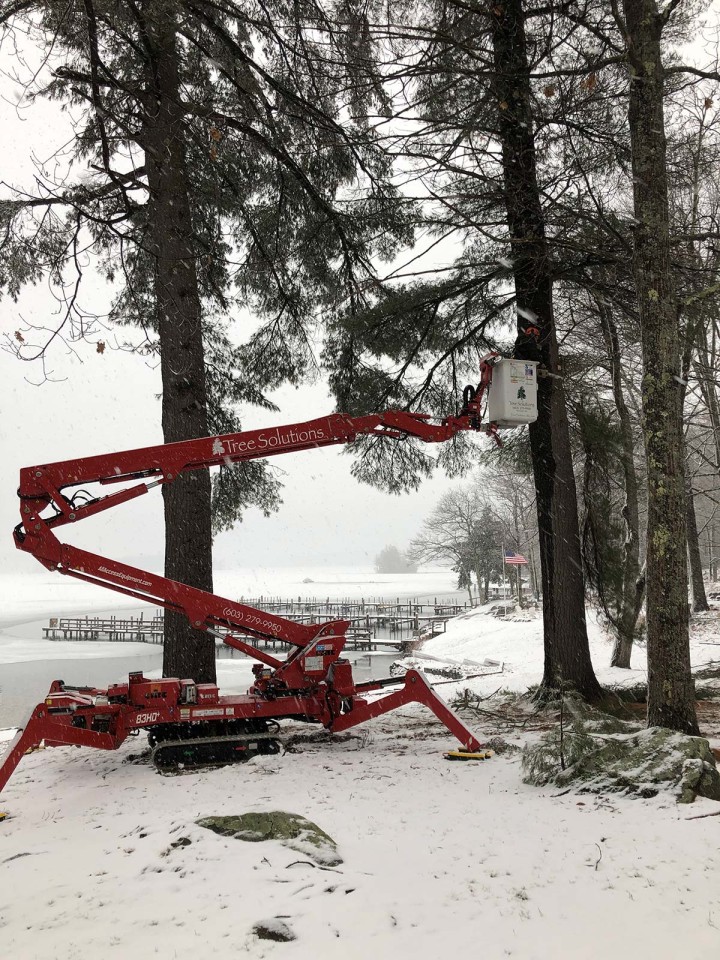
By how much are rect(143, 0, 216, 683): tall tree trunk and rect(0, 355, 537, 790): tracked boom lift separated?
140 centimetres

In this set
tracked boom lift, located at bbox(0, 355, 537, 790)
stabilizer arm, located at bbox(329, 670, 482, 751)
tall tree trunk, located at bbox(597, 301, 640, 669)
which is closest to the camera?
tracked boom lift, located at bbox(0, 355, 537, 790)

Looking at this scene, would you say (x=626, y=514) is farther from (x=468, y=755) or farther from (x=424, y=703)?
(x=468, y=755)

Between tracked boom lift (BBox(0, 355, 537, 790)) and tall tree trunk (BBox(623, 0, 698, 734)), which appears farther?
tracked boom lift (BBox(0, 355, 537, 790))

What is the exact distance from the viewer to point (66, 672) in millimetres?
24578

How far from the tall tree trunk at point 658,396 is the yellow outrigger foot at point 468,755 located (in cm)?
143

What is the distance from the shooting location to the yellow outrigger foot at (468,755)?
6.08 metres

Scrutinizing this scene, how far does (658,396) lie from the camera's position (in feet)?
18.7

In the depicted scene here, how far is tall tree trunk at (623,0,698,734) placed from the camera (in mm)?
5551

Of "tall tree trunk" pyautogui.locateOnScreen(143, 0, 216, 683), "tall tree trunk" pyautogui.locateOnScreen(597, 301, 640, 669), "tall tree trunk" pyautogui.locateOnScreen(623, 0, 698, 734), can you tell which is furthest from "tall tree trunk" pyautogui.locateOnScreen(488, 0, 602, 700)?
"tall tree trunk" pyautogui.locateOnScreen(143, 0, 216, 683)

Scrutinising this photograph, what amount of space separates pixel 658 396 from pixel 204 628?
179 inches

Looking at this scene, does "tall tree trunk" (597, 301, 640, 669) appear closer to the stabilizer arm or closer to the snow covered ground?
the stabilizer arm

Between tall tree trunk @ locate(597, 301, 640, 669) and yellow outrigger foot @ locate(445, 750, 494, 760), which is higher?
tall tree trunk @ locate(597, 301, 640, 669)

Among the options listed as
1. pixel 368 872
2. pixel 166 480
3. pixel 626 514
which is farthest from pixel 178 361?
pixel 626 514

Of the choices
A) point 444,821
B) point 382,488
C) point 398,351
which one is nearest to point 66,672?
point 382,488
